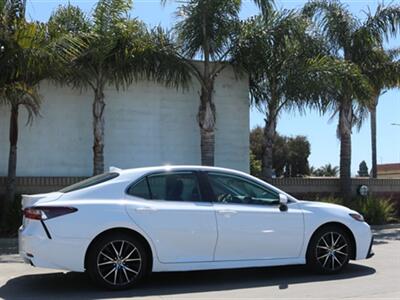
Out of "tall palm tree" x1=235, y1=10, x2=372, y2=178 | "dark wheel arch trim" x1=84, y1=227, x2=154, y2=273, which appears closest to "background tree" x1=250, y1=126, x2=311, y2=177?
"tall palm tree" x1=235, y1=10, x2=372, y2=178

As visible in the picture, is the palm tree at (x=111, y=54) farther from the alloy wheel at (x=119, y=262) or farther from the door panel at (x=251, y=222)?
the alloy wheel at (x=119, y=262)

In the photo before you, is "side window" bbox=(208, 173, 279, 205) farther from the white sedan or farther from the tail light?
the tail light

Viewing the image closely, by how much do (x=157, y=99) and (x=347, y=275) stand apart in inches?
431

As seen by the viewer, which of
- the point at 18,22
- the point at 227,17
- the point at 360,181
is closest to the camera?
the point at 18,22

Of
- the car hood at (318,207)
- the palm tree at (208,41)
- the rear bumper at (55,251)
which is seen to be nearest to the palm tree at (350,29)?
the palm tree at (208,41)

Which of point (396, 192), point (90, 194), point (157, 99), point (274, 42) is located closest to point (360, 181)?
point (396, 192)

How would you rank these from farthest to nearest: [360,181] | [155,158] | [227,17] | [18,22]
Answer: [360,181] < [155,158] < [227,17] < [18,22]

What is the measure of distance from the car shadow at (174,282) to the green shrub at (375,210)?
9262mm

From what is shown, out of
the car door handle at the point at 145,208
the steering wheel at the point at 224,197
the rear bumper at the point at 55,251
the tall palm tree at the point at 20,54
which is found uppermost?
the tall palm tree at the point at 20,54

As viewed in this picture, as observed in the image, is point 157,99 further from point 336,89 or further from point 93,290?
point 93,290

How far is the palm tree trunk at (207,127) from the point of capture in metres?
17.3

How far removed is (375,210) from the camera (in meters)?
18.2

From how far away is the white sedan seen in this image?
7250mm

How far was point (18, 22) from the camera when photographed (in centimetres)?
1397
